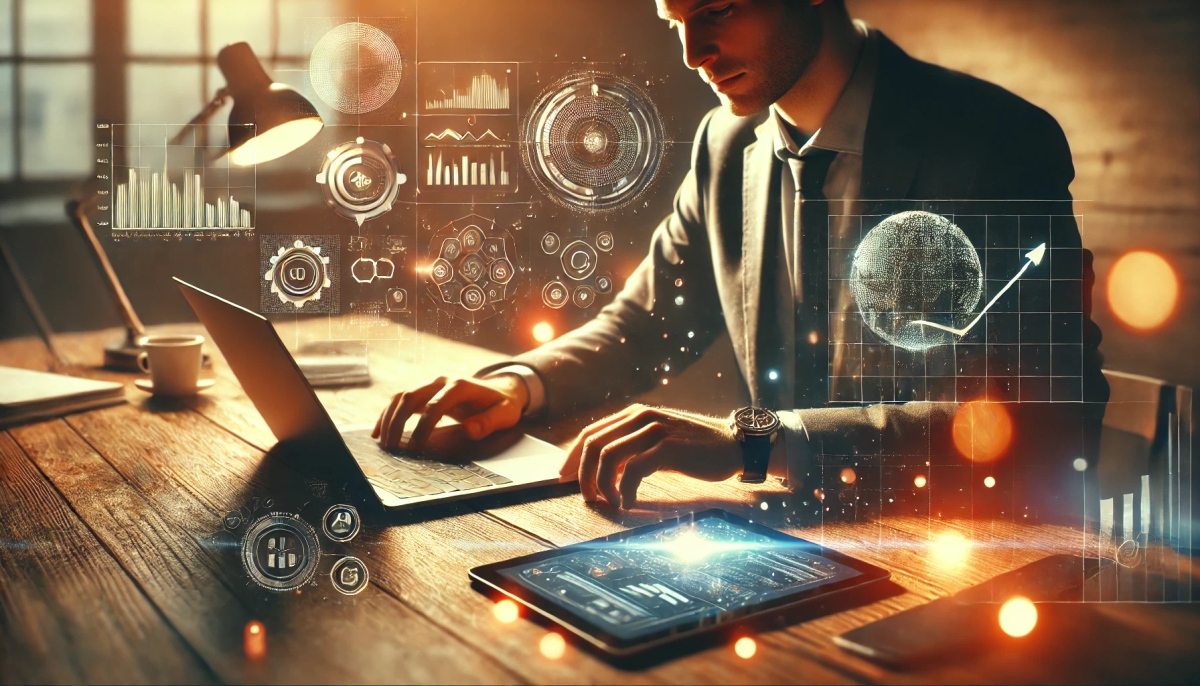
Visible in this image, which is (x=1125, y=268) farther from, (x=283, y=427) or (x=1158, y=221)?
(x=283, y=427)

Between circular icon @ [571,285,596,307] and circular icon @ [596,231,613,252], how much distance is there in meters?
0.05

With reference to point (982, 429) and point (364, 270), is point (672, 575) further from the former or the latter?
point (364, 270)

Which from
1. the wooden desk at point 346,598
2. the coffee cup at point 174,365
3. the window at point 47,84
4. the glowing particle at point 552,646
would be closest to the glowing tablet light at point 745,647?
the wooden desk at point 346,598

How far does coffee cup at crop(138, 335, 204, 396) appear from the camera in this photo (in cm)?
131

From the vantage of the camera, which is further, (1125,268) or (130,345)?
(130,345)

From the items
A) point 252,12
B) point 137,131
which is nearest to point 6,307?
point 137,131

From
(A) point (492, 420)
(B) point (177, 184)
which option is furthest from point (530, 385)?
(B) point (177, 184)

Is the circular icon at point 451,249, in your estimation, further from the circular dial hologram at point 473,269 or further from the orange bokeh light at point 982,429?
the orange bokeh light at point 982,429

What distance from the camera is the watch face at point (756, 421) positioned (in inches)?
39.6

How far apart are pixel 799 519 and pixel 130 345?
44.8 inches

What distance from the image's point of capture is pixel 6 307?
57.4 inches

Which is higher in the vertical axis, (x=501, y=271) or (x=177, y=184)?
(x=177, y=184)

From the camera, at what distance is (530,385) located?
Answer: 3.84 ft

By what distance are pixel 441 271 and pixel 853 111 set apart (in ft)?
1.81
